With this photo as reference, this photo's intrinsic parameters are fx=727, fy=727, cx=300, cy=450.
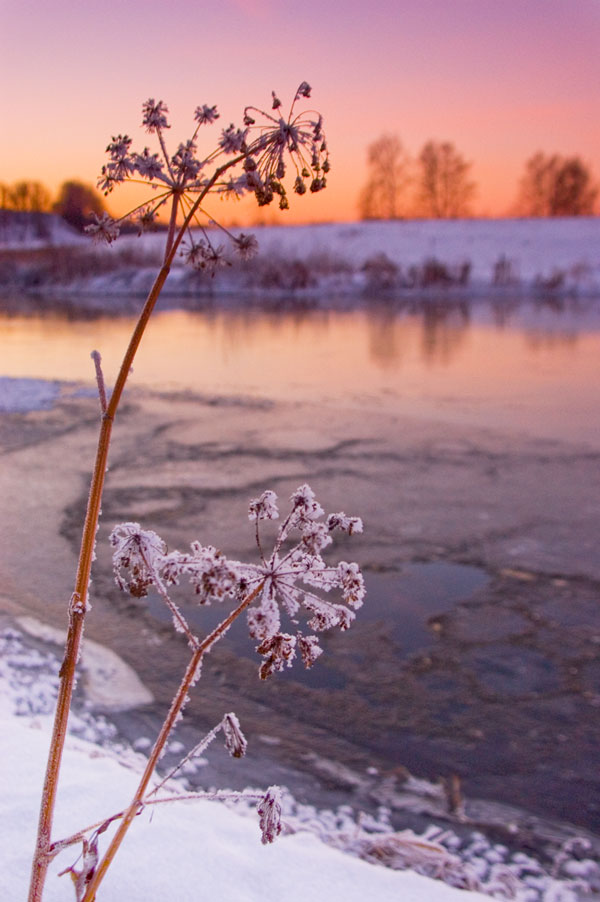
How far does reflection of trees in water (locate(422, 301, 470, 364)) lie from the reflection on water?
0.17ft

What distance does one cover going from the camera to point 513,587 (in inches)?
211

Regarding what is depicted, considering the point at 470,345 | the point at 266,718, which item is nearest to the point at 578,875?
the point at 266,718

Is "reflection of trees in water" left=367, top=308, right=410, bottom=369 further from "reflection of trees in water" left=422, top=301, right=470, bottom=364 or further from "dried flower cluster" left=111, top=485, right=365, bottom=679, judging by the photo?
"dried flower cluster" left=111, top=485, right=365, bottom=679

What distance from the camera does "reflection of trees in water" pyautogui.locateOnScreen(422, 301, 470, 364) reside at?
672 inches

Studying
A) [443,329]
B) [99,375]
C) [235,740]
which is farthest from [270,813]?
[443,329]

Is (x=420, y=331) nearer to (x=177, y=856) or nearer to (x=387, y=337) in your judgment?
(x=387, y=337)

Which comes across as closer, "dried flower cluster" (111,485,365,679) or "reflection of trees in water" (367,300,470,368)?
"dried flower cluster" (111,485,365,679)

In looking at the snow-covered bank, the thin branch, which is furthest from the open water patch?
the snow-covered bank

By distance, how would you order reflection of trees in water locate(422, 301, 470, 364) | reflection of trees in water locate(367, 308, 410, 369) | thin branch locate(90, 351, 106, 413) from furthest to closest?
1. reflection of trees in water locate(422, 301, 470, 364)
2. reflection of trees in water locate(367, 308, 410, 369)
3. thin branch locate(90, 351, 106, 413)

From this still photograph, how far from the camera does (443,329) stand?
72.5ft

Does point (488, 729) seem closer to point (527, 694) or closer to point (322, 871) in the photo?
point (527, 694)

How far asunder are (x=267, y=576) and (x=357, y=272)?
41.9m

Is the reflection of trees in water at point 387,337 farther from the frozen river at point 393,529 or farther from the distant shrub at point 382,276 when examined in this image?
the distant shrub at point 382,276

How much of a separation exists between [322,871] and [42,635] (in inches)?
121
